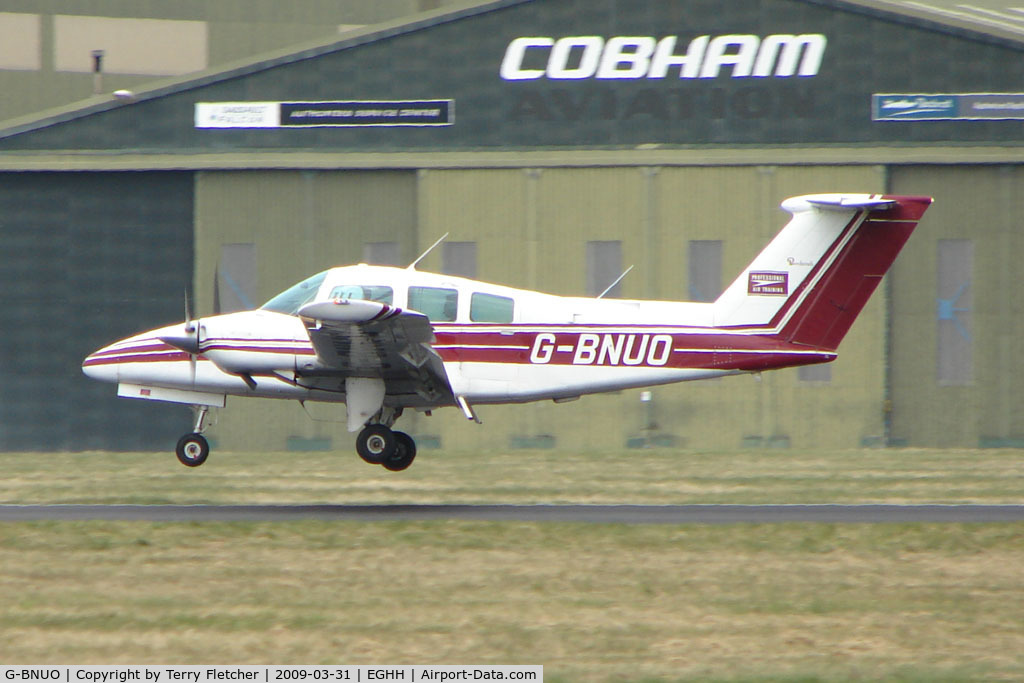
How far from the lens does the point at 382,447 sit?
15367mm

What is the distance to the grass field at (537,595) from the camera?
8852mm

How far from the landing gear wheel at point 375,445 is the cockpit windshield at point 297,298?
177cm

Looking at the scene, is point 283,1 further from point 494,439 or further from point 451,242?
point 494,439

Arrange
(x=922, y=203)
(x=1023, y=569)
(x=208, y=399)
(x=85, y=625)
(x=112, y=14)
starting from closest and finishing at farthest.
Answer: (x=85, y=625)
(x=1023, y=569)
(x=922, y=203)
(x=208, y=399)
(x=112, y=14)

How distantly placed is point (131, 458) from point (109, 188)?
503 centimetres

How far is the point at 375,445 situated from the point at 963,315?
38.3ft

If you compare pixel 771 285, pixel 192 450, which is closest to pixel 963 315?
pixel 771 285

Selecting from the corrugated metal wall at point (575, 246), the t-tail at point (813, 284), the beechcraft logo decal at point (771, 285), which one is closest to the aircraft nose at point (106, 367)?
the corrugated metal wall at point (575, 246)

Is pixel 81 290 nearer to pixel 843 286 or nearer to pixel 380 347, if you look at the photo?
pixel 380 347

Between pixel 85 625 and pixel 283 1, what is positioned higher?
pixel 283 1

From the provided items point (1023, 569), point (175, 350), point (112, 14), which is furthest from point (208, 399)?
point (112, 14)

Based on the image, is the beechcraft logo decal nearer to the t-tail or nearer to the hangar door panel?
the t-tail

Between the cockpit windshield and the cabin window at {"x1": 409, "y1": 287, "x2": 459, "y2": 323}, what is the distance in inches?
46.7

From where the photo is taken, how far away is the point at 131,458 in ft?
70.3
